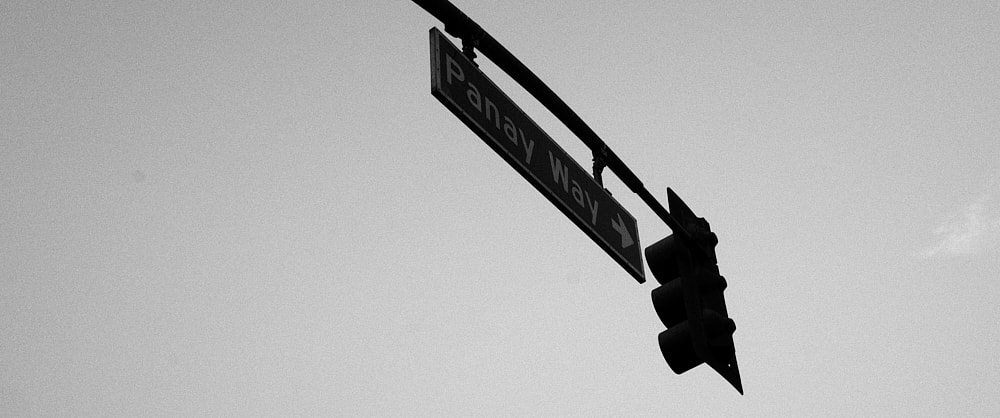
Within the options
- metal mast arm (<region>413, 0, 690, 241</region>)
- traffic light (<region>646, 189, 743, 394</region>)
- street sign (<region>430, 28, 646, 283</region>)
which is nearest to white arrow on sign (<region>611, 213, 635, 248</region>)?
street sign (<region>430, 28, 646, 283</region>)

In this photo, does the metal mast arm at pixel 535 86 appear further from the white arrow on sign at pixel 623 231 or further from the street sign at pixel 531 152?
the white arrow on sign at pixel 623 231

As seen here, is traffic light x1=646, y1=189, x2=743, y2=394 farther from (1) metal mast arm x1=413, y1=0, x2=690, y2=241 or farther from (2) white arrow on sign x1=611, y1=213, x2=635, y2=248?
(2) white arrow on sign x1=611, y1=213, x2=635, y2=248

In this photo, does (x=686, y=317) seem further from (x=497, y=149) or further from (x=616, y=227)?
(x=497, y=149)

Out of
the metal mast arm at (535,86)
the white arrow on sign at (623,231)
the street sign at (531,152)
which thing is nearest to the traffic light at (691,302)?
the metal mast arm at (535,86)

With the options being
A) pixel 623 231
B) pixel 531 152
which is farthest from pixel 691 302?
pixel 531 152

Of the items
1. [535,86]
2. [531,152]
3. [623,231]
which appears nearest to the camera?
[531,152]

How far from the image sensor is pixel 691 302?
5.58m

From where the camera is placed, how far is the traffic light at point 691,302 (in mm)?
5371

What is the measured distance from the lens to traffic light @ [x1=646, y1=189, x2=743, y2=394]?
5371mm

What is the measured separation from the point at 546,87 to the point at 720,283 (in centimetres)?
176

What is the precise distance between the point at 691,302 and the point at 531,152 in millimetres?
1448

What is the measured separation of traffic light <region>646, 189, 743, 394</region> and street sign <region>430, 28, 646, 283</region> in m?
0.26

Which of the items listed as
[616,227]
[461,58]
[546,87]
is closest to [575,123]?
[546,87]

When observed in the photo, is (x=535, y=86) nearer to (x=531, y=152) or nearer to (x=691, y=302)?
(x=531, y=152)
